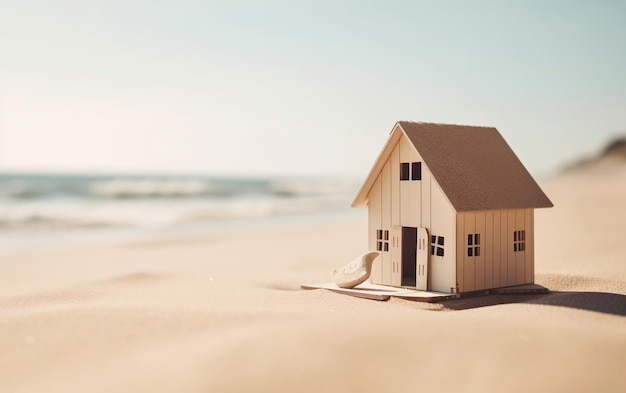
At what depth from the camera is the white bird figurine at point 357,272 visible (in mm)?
11648

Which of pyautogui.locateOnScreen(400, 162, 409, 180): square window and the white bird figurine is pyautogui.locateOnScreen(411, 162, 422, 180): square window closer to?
pyautogui.locateOnScreen(400, 162, 409, 180): square window

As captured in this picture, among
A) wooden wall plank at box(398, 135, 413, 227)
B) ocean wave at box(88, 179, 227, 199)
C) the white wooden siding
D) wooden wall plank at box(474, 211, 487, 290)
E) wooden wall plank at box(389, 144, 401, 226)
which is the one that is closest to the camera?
the white wooden siding

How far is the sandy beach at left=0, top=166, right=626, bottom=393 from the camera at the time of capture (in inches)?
252

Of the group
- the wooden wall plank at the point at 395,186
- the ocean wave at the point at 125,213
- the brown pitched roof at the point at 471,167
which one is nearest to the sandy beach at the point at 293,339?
the brown pitched roof at the point at 471,167

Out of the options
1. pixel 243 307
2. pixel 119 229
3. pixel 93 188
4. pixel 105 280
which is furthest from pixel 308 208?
pixel 243 307

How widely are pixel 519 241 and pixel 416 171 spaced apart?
249 centimetres

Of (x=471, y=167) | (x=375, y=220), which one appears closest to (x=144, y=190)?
(x=375, y=220)

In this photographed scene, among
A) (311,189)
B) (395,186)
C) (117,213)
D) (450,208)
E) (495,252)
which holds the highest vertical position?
(311,189)

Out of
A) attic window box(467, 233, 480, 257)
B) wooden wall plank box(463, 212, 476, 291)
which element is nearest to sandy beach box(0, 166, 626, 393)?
wooden wall plank box(463, 212, 476, 291)

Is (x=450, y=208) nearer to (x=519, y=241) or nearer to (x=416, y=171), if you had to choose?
(x=416, y=171)

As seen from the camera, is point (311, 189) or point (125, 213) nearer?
point (125, 213)

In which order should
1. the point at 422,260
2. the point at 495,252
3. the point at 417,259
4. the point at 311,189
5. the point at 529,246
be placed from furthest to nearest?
1. the point at 311,189
2. the point at 529,246
3. the point at 495,252
4. the point at 417,259
5. the point at 422,260

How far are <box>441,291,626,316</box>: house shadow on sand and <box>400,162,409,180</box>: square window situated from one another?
2.44 metres

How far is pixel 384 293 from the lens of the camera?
11.1 meters
